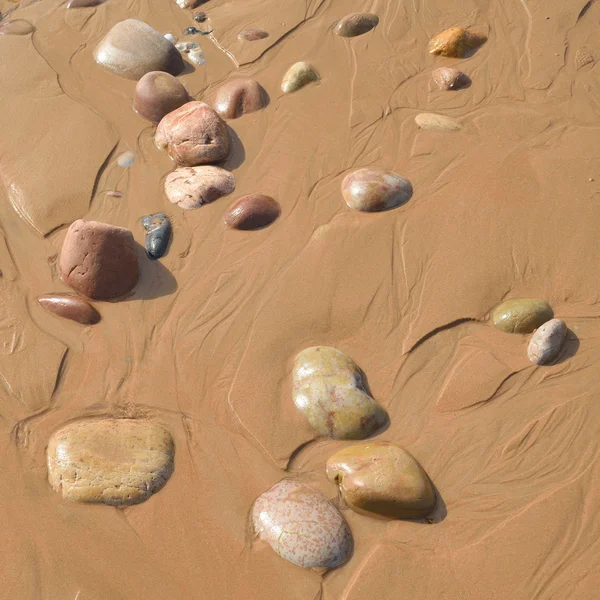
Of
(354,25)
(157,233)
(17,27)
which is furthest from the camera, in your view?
(17,27)

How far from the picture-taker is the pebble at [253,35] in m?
5.49

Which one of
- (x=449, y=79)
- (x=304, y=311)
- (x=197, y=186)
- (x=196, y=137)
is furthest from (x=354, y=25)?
(x=304, y=311)

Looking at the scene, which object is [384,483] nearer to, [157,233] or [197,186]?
[157,233]

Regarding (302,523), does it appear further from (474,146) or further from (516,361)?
(474,146)

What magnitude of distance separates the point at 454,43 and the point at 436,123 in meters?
1.18

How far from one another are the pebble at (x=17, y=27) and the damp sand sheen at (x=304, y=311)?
115 mm

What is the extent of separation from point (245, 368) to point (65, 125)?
112 inches

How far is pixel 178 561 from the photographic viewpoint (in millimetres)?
2707

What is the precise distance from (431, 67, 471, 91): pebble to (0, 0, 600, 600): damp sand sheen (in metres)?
0.02

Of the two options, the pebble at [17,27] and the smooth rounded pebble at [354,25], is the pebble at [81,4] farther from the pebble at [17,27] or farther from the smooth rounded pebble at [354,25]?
the smooth rounded pebble at [354,25]

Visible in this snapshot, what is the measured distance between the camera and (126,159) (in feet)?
14.7

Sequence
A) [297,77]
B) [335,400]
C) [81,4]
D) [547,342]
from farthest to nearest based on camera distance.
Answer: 1. [81,4]
2. [297,77]
3. [547,342]
4. [335,400]

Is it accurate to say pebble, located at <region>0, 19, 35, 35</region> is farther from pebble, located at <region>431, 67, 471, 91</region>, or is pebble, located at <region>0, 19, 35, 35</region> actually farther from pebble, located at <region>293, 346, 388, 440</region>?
pebble, located at <region>293, 346, 388, 440</region>

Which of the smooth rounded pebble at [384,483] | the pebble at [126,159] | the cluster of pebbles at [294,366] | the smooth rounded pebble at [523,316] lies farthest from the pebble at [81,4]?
the smooth rounded pebble at [384,483]
